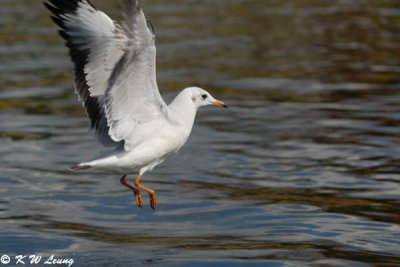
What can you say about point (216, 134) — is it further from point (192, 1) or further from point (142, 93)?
point (192, 1)

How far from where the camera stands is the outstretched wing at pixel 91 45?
9391 millimetres

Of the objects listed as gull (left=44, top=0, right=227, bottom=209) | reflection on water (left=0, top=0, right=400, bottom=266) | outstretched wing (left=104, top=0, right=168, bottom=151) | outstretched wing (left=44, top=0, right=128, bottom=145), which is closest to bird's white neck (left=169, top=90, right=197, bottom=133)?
gull (left=44, top=0, right=227, bottom=209)

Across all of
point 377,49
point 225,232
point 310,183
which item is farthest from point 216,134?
point 377,49

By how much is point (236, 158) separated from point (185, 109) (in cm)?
392

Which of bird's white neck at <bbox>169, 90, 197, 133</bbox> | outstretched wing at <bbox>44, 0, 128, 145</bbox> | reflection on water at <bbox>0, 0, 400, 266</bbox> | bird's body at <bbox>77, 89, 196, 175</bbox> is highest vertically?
outstretched wing at <bbox>44, 0, 128, 145</bbox>

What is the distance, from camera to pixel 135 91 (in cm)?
956

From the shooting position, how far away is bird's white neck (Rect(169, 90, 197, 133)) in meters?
9.86

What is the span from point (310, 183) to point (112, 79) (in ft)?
12.7

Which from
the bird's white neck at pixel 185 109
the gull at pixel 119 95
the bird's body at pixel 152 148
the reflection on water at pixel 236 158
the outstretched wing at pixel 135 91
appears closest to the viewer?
the outstretched wing at pixel 135 91

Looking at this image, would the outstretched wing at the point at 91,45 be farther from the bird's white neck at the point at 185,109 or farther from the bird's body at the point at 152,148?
the bird's white neck at the point at 185,109

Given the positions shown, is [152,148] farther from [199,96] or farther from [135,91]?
[199,96]

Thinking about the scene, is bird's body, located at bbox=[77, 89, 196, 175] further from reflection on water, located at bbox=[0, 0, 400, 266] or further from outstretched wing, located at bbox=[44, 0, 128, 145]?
reflection on water, located at bbox=[0, 0, 400, 266]

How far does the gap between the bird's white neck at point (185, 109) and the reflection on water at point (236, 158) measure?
127cm

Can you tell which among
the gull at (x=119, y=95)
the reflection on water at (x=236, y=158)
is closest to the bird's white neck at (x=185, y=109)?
the gull at (x=119, y=95)
